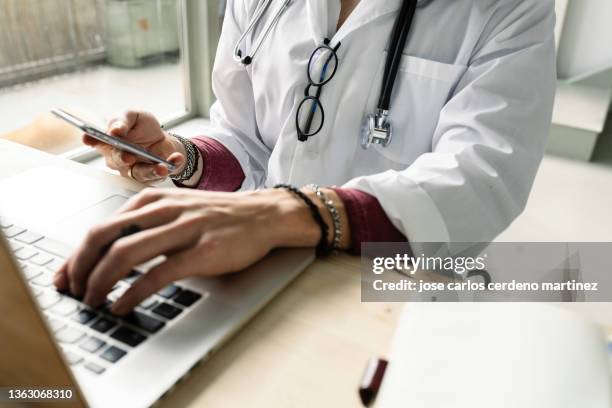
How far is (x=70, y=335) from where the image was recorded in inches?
16.5

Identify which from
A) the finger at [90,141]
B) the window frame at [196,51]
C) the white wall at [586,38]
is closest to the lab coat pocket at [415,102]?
the finger at [90,141]

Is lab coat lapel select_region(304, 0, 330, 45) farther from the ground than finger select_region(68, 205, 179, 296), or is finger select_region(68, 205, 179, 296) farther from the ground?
lab coat lapel select_region(304, 0, 330, 45)

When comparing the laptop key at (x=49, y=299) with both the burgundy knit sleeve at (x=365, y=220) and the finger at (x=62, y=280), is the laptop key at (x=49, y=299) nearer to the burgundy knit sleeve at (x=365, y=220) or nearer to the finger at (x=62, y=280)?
the finger at (x=62, y=280)

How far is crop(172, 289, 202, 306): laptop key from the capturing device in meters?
0.46

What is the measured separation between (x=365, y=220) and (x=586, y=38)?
2.84 metres

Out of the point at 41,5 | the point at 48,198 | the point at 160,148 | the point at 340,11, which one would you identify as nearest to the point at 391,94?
the point at 340,11

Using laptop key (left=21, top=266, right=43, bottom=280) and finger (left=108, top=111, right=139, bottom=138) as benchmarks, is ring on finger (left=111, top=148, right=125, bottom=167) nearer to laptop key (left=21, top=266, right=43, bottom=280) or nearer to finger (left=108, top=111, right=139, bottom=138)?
finger (left=108, top=111, right=139, bottom=138)

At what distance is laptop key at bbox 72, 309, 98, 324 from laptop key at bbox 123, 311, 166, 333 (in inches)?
1.1

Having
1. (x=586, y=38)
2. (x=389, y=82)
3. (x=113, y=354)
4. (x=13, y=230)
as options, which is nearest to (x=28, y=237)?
(x=13, y=230)

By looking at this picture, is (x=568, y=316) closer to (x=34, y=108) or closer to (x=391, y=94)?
(x=391, y=94)

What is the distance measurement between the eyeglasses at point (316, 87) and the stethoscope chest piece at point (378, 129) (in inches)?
3.3

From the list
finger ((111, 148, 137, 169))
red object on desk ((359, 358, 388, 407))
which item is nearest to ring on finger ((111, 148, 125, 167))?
finger ((111, 148, 137, 169))

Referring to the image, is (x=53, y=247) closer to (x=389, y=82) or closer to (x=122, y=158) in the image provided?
(x=122, y=158)

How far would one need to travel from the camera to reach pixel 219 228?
486 millimetres
